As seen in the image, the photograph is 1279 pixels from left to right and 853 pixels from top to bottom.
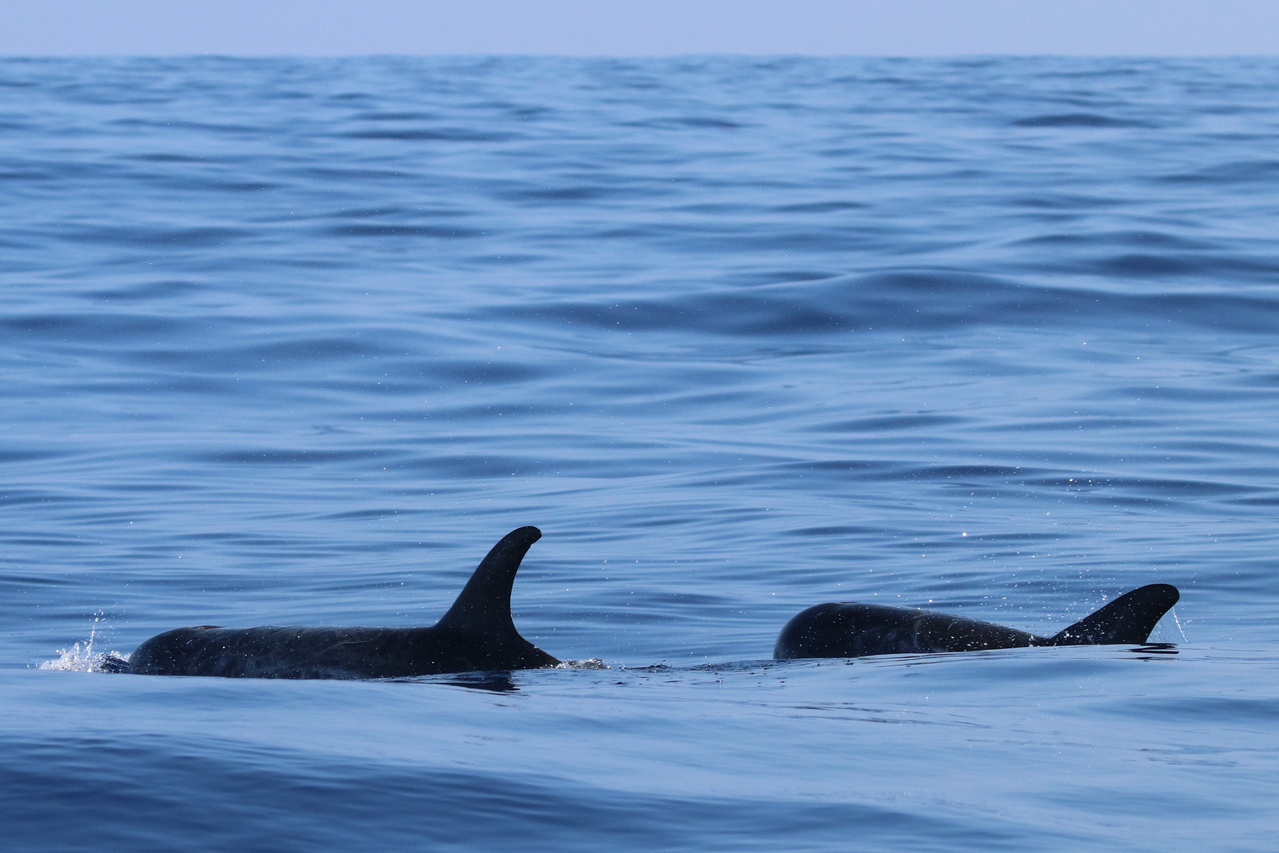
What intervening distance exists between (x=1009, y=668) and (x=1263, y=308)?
2049 cm

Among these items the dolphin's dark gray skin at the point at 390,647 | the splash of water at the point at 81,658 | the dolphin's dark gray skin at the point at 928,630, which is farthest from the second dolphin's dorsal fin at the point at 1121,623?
the splash of water at the point at 81,658

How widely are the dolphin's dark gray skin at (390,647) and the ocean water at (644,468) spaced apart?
1.11 ft

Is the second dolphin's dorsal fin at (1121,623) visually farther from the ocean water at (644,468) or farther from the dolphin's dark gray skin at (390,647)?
the dolphin's dark gray skin at (390,647)

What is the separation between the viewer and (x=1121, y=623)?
9844mm

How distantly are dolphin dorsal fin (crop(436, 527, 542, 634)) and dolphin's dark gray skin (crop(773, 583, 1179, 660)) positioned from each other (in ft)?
5.52

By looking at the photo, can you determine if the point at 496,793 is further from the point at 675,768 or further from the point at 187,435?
the point at 187,435

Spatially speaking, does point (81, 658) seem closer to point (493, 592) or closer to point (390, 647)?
point (390, 647)

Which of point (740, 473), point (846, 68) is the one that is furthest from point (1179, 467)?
point (846, 68)

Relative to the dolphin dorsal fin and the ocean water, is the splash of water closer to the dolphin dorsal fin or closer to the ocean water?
the ocean water

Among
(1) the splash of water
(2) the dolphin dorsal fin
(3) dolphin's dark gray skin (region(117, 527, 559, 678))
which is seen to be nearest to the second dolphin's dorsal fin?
(3) dolphin's dark gray skin (region(117, 527, 559, 678))

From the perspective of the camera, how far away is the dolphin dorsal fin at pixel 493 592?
9109mm

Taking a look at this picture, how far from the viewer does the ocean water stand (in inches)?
242

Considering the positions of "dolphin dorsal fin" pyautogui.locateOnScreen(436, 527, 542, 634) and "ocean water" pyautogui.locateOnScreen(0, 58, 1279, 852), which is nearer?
"ocean water" pyautogui.locateOnScreen(0, 58, 1279, 852)

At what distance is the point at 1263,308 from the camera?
28109mm
